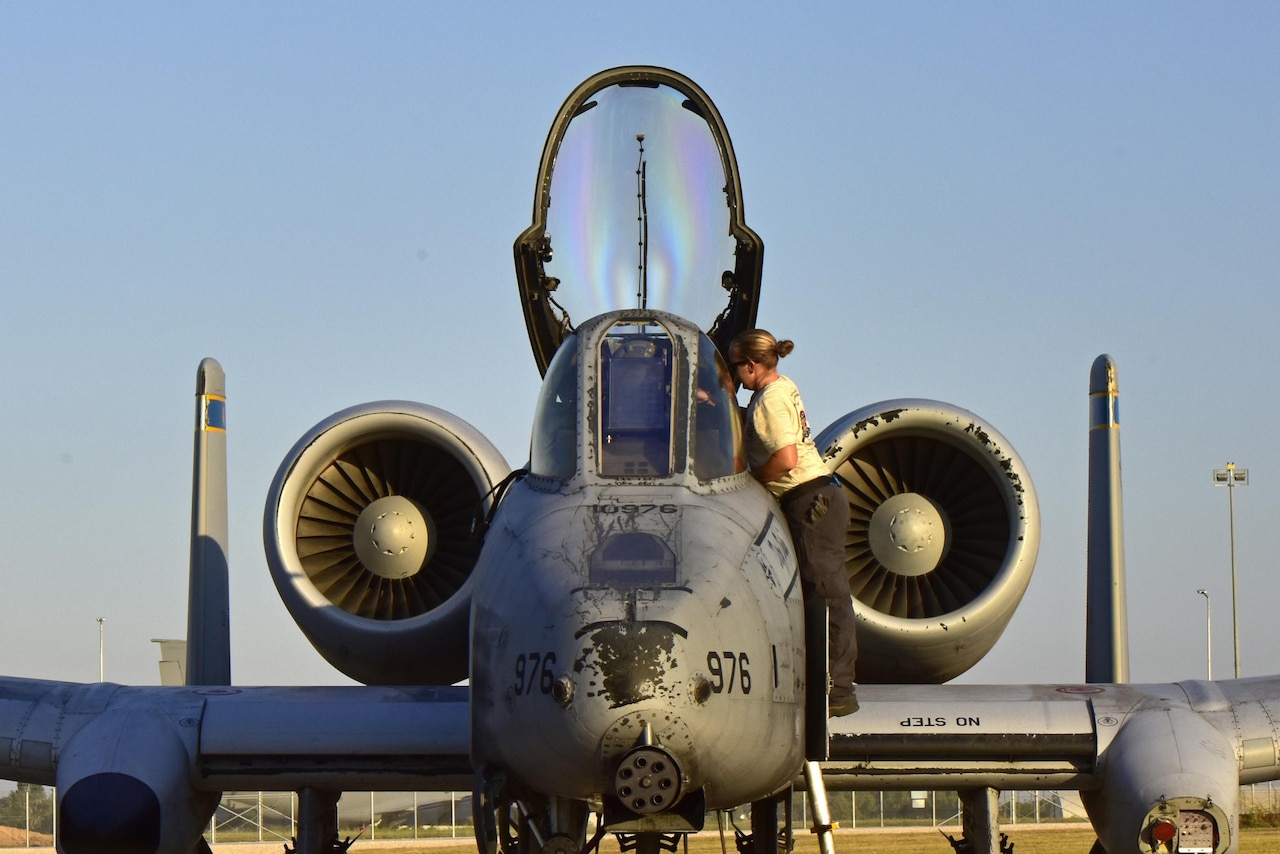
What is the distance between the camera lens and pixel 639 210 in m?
10.0

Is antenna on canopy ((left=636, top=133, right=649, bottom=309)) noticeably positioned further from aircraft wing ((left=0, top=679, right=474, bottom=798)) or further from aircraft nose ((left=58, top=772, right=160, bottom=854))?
aircraft nose ((left=58, top=772, right=160, bottom=854))

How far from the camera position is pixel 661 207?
32.9 ft

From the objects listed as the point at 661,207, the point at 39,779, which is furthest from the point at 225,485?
the point at 661,207

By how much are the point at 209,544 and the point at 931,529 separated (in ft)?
15.3

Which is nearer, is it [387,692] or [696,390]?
[696,390]

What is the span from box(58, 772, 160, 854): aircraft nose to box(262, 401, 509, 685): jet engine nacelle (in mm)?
1760

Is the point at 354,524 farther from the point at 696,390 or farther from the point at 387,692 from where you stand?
the point at 696,390

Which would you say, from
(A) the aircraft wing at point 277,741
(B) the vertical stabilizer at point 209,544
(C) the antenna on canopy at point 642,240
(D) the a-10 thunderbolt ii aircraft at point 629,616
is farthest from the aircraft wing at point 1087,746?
(B) the vertical stabilizer at point 209,544

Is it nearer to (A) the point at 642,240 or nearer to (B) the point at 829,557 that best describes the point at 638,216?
(A) the point at 642,240

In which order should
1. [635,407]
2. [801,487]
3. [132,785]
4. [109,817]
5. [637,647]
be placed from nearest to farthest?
[637,647] < [635,407] < [801,487] < [109,817] < [132,785]

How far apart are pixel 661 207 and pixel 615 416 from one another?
2.88m

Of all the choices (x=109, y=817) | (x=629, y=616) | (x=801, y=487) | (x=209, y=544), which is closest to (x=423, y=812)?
(x=209, y=544)

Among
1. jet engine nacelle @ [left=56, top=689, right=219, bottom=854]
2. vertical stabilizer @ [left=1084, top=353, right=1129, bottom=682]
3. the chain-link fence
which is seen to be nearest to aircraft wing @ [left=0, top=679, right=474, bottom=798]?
jet engine nacelle @ [left=56, top=689, right=219, bottom=854]

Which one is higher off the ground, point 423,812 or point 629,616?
point 629,616
